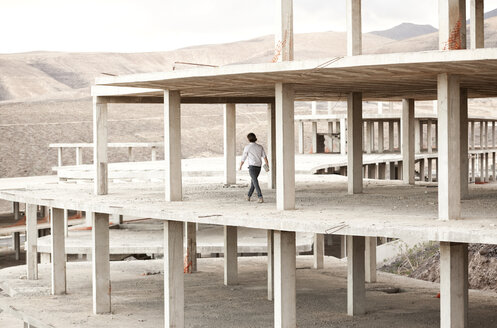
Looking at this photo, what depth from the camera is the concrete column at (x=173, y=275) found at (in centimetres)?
1684

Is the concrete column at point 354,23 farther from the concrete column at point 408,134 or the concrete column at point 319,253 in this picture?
the concrete column at point 319,253

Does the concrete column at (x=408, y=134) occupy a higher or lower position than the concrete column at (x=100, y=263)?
higher

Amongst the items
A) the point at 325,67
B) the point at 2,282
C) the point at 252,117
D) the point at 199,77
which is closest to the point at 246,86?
the point at 199,77

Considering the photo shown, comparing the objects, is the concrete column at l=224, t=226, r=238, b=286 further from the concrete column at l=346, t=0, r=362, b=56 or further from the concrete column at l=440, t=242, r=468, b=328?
the concrete column at l=440, t=242, r=468, b=328

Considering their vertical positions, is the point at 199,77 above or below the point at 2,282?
above

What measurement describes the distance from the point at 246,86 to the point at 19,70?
147 meters

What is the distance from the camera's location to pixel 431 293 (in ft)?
70.9

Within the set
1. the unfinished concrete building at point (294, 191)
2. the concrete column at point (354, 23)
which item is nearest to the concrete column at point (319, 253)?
the unfinished concrete building at point (294, 191)

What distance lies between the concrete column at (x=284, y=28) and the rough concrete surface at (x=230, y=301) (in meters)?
5.61

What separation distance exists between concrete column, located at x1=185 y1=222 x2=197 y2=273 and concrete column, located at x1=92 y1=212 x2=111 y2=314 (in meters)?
5.04

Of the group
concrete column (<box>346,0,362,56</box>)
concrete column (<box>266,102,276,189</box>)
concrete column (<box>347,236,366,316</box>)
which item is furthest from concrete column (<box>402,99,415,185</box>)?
concrete column (<box>346,0,362,56</box>)

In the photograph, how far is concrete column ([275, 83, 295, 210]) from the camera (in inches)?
620

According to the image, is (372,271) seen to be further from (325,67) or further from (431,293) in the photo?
(325,67)

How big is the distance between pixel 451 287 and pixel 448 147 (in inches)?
89.2
